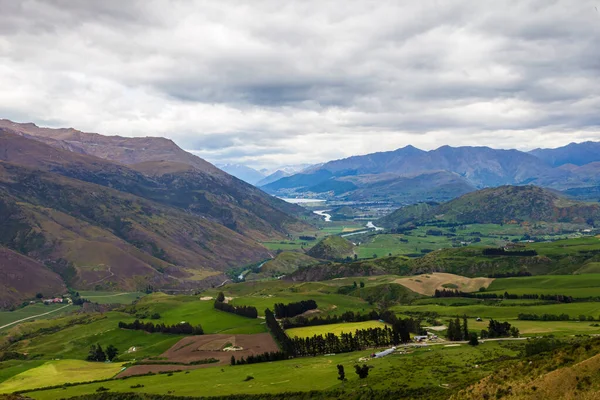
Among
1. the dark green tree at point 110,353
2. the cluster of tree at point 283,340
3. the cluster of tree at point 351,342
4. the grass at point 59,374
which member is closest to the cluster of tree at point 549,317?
the cluster of tree at point 351,342

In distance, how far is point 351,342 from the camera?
157250 millimetres

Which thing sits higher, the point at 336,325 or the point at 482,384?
the point at 482,384

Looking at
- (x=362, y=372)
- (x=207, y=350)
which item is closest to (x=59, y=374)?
(x=207, y=350)

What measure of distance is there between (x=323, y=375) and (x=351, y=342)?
121 feet

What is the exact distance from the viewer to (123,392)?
126 m

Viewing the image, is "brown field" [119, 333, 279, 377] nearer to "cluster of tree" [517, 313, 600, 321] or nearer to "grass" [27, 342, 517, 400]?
"grass" [27, 342, 517, 400]

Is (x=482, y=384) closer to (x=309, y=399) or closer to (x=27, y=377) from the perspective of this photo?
(x=309, y=399)

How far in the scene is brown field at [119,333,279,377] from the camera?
163750 mm

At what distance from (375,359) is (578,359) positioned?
7120 cm

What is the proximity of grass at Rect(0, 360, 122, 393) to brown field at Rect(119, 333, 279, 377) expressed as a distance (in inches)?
405

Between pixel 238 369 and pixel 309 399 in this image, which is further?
pixel 238 369

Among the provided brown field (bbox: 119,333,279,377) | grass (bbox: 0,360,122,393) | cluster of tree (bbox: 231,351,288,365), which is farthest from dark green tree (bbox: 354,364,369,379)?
grass (bbox: 0,360,122,393)

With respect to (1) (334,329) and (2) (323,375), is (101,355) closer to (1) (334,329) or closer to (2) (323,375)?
(1) (334,329)

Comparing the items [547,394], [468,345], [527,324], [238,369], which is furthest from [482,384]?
[527,324]
